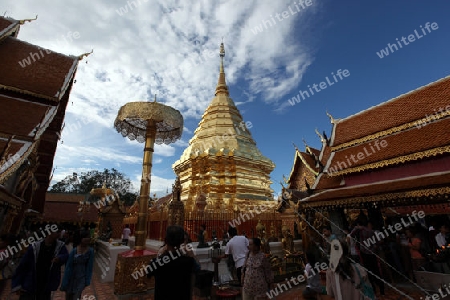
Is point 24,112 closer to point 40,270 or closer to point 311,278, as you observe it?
point 40,270

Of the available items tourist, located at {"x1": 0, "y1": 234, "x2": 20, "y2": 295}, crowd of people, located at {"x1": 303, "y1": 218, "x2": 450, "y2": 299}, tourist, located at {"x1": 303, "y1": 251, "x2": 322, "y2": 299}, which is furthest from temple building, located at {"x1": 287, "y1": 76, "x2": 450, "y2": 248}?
tourist, located at {"x1": 0, "y1": 234, "x2": 20, "y2": 295}

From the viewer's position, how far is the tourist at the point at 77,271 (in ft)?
11.8

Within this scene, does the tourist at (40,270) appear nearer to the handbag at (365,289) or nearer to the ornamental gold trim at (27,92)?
the handbag at (365,289)

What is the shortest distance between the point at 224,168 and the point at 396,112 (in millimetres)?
10045

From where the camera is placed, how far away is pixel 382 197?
609 centimetres

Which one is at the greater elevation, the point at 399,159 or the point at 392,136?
the point at 392,136

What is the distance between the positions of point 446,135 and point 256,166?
11713 mm

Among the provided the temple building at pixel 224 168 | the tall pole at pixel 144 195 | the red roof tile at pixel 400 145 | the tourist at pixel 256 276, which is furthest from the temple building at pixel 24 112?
the red roof tile at pixel 400 145

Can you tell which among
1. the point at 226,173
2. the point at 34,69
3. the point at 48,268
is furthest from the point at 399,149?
the point at 34,69

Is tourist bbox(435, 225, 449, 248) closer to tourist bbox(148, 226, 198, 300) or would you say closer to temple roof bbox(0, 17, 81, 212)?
tourist bbox(148, 226, 198, 300)

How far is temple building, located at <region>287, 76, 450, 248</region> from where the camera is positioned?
5.94 meters

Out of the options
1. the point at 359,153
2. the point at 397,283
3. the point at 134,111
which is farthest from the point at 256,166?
the point at 134,111

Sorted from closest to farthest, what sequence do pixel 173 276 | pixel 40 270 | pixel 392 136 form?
pixel 173 276 → pixel 40 270 → pixel 392 136

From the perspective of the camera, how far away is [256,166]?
1723cm
